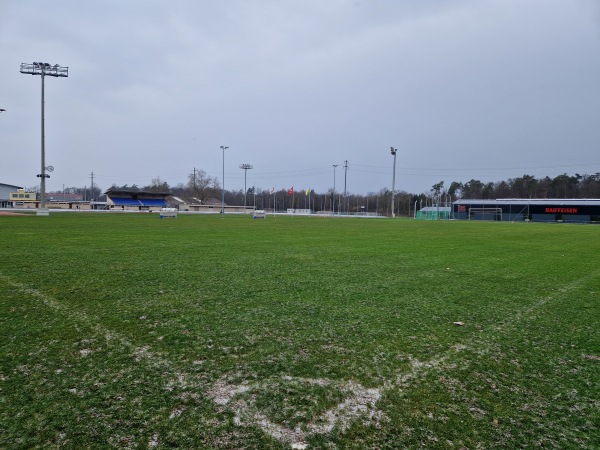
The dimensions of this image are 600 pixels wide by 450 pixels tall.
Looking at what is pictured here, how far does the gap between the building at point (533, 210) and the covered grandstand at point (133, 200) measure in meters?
71.5

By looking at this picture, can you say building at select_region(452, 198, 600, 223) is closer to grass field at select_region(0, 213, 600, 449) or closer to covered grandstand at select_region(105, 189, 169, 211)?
covered grandstand at select_region(105, 189, 169, 211)

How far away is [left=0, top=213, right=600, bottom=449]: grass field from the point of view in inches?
92.4

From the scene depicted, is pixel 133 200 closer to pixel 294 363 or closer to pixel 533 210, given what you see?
pixel 533 210

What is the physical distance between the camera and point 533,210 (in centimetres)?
7556

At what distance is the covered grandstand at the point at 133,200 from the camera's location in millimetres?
90250

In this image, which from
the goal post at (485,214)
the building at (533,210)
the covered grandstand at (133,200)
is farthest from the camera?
the covered grandstand at (133,200)

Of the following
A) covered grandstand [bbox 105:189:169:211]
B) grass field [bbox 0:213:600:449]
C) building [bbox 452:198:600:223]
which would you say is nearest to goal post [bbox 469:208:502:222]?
building [bbox 452:198:600:223]

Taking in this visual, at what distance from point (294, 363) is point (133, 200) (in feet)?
337

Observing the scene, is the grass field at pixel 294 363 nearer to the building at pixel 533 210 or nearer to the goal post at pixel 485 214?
the building at pixel 533 210

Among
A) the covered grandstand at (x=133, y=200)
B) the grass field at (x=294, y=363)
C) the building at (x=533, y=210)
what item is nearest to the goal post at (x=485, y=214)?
the building at (x=533, y=210)

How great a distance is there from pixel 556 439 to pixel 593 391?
3.12 ft

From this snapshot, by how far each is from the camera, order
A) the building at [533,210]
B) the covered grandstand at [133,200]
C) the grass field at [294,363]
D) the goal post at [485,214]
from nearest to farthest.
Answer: the grass field at [294,363] → the building at [533,210] → the goal post at [485,214] → the covered grandstand at [133,200]

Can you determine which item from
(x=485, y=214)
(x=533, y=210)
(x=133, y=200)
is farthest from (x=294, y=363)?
(x=133, y=200)

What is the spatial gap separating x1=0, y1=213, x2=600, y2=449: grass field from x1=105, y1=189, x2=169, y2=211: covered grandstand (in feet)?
293
